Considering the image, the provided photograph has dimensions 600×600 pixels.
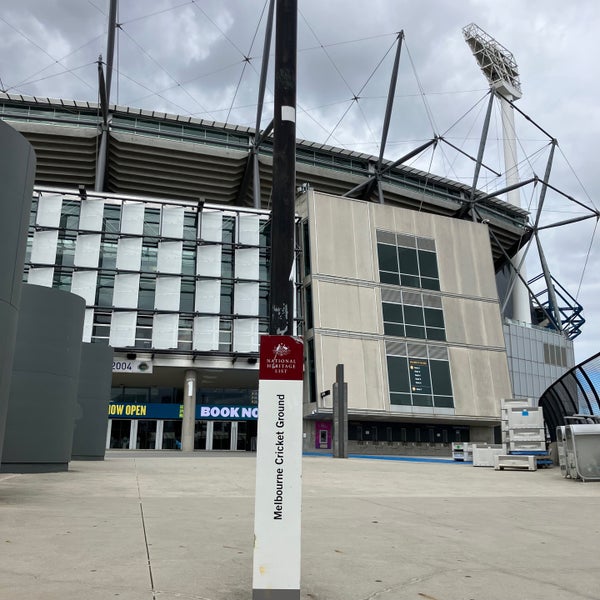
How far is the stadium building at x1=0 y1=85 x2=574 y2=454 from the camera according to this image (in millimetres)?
43438

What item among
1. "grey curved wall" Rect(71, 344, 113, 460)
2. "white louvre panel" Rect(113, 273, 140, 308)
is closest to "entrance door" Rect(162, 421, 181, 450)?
"white louvre panel" Rect(113, 273, 140, 308)

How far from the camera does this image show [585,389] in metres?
20.6

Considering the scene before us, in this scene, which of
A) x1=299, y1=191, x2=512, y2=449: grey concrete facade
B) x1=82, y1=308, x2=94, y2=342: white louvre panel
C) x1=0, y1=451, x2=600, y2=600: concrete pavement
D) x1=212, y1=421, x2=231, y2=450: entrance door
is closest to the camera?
x1=0, y1=451, x2=600, y2=600: concrete pavement

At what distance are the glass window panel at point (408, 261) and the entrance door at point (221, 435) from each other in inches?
748

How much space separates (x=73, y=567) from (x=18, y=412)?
10.5m

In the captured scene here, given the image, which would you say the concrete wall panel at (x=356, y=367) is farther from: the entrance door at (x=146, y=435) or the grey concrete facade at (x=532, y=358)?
the grey concrete facade at (x=532, y=358)

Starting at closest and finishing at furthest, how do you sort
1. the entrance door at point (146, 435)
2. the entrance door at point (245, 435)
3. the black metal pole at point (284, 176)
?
the black metal pole at point (284, 176)
the entrance door at point (146, 435)
the entrance door at point (245, 435)

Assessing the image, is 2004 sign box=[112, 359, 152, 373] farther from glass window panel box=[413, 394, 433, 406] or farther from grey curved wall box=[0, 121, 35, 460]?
grey curved wall box=[0, 121, 35, 460]

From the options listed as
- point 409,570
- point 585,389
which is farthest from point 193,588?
point 585,389

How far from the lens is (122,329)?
42.8 metres

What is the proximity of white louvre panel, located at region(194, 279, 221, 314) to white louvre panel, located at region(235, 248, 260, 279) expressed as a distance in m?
1.82

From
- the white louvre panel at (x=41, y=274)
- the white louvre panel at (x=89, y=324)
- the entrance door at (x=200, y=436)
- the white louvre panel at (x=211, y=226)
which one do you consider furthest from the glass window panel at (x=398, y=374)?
the white louvre panel at (x=41, y=274)

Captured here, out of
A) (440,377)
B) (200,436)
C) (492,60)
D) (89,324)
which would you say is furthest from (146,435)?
(492,60)

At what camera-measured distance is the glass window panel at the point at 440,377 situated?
4675 cm
